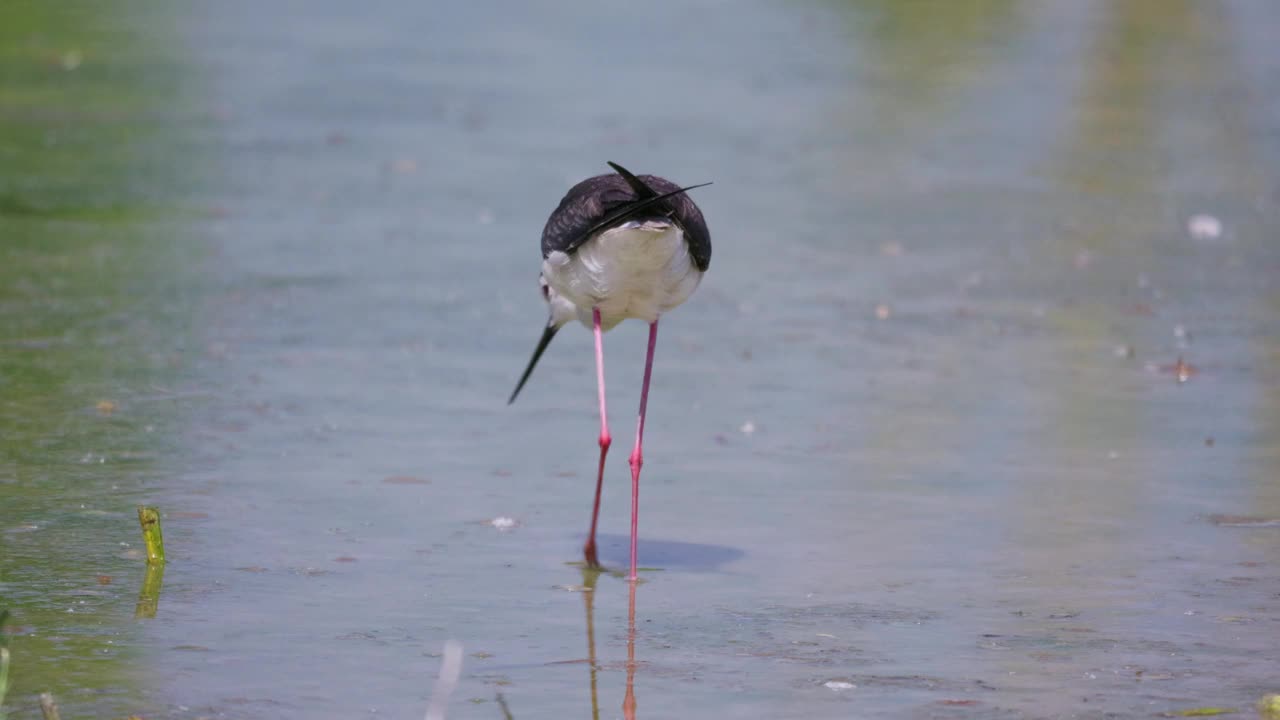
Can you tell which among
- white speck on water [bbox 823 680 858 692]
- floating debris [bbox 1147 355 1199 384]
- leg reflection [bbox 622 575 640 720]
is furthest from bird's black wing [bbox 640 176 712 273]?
floating debris [bbox 1147 355 1199 384]

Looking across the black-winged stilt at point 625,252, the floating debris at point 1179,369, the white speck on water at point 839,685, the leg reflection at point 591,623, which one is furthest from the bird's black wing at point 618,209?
the floating debris at point 1179,369

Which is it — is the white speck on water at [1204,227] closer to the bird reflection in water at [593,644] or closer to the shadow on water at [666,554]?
the shadow on water at [666,554]

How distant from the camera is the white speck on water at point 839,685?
15.9 feet

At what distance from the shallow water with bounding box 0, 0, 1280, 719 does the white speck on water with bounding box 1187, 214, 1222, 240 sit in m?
0.03

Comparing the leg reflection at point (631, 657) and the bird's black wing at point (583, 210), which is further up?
the bird's black wing at point (583, 210)

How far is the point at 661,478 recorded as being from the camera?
6.91 metres

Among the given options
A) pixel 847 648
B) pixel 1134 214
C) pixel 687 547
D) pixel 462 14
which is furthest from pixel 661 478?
pixel 462 14

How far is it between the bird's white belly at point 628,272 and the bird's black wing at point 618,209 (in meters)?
0.03

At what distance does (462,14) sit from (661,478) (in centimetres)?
1151

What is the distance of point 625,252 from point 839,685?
5.07 feet

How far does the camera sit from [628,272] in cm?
596

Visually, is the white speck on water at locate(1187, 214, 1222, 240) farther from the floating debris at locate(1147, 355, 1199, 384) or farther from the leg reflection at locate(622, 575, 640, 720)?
the leg reflection at locate(622, 575, 640, 720)

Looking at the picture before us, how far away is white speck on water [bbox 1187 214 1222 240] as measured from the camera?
10.8m

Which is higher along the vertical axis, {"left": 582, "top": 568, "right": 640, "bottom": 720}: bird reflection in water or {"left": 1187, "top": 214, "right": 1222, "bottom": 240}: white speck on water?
{"left": 582, "top": 568, "right": 640, "bottom": 720}: bird reflection in water
